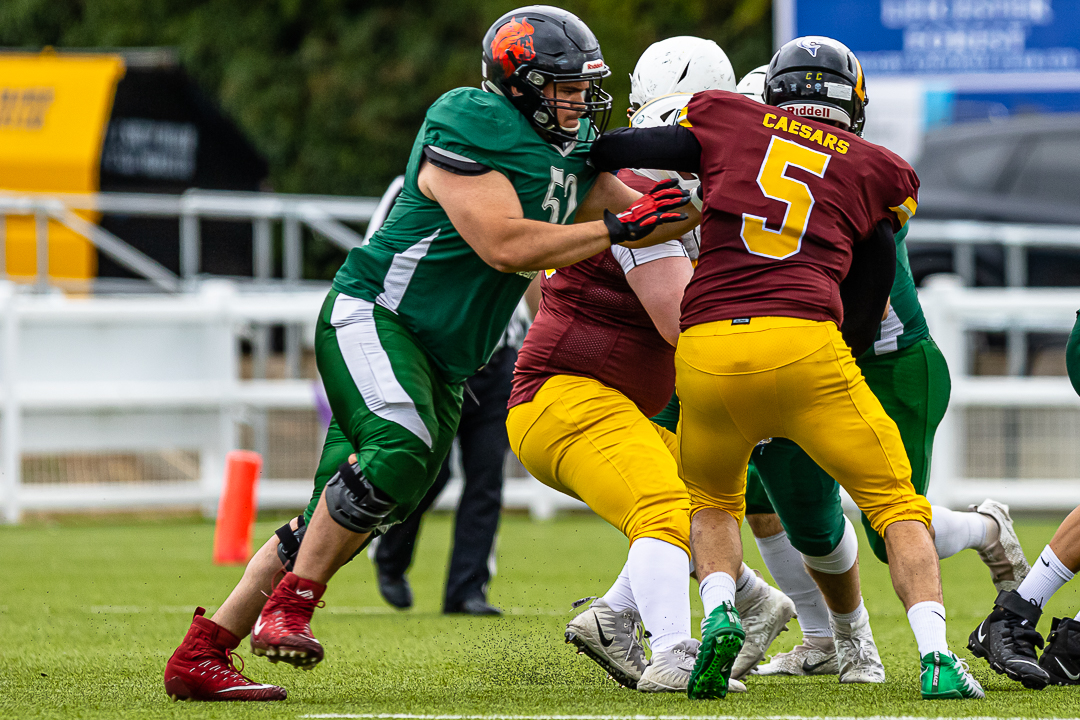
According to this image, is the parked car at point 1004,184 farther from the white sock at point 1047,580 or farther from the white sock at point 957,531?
the white sock at point 1047,580

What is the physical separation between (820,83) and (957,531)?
5.28 ft

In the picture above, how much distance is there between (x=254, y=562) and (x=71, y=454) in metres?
6.88

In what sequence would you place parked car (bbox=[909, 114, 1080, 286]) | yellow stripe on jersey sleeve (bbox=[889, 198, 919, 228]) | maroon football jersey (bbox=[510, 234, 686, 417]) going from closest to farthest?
yellow stripe on jersey sleeve (bbox=[889, 198, 919, 228])
maroon football jersey (bbox=[510, 234, 686, 417])
parked car (bbox=[909, 114, 1080, 286])

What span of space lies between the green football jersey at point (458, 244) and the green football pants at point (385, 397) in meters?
0.06

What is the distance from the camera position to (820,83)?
178 inches

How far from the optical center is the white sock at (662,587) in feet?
14.6

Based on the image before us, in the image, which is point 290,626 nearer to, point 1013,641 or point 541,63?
point 541,63

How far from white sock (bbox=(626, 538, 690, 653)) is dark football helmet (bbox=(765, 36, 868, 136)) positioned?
129 cm

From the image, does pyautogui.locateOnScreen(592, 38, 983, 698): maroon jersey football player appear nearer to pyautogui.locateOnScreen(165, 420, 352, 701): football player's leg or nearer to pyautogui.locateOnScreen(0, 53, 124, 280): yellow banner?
pyautogui.locateOnScreen(165, 420, 352, 701): football player's leg

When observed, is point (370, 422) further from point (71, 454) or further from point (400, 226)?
point (71, 454)

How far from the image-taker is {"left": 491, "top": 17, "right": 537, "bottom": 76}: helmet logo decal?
14.6ft

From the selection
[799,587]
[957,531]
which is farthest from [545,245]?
[957,531]

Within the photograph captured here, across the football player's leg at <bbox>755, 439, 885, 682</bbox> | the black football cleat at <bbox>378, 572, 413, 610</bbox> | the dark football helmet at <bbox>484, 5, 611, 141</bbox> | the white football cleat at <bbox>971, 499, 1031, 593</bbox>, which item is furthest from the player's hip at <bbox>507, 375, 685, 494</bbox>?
the black football cleat at <bbox>378, 572, 413, 610</bbox>

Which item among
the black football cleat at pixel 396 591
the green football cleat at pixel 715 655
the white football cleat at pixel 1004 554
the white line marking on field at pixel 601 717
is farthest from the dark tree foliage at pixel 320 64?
the white line marking on field at pixel 601 717
